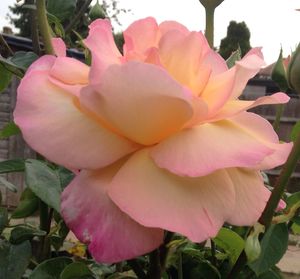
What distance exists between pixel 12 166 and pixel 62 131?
18cm

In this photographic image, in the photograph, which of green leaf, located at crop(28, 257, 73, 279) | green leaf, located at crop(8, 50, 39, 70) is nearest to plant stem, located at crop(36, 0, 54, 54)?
green leaf, located at crop(8, 50, 39, 70)

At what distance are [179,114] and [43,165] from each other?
0.14 m

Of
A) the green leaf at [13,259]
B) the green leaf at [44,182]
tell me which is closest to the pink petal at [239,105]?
the green leaf at [44,182]

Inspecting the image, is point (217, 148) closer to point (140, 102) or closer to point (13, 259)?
point (140, 102)

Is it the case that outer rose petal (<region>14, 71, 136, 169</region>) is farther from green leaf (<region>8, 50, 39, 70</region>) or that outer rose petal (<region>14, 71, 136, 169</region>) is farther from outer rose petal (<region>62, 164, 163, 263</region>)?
green leaf (<region>8, 50, 39, 70</region>)

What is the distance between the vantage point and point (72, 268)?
37 centimetres

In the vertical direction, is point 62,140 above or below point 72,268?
above

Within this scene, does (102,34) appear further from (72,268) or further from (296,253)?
(296,253)

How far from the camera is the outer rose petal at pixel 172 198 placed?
24 centimetres

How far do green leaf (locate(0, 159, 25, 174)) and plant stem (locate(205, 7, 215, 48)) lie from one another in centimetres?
18

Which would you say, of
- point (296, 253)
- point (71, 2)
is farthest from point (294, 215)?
point (296, 253)

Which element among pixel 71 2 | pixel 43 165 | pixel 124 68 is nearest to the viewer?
pixel 124 68

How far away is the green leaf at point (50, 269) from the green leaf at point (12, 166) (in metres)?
0.08

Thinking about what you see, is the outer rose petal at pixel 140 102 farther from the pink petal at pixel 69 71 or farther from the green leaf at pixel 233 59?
the green leaf at pixel 233 59
